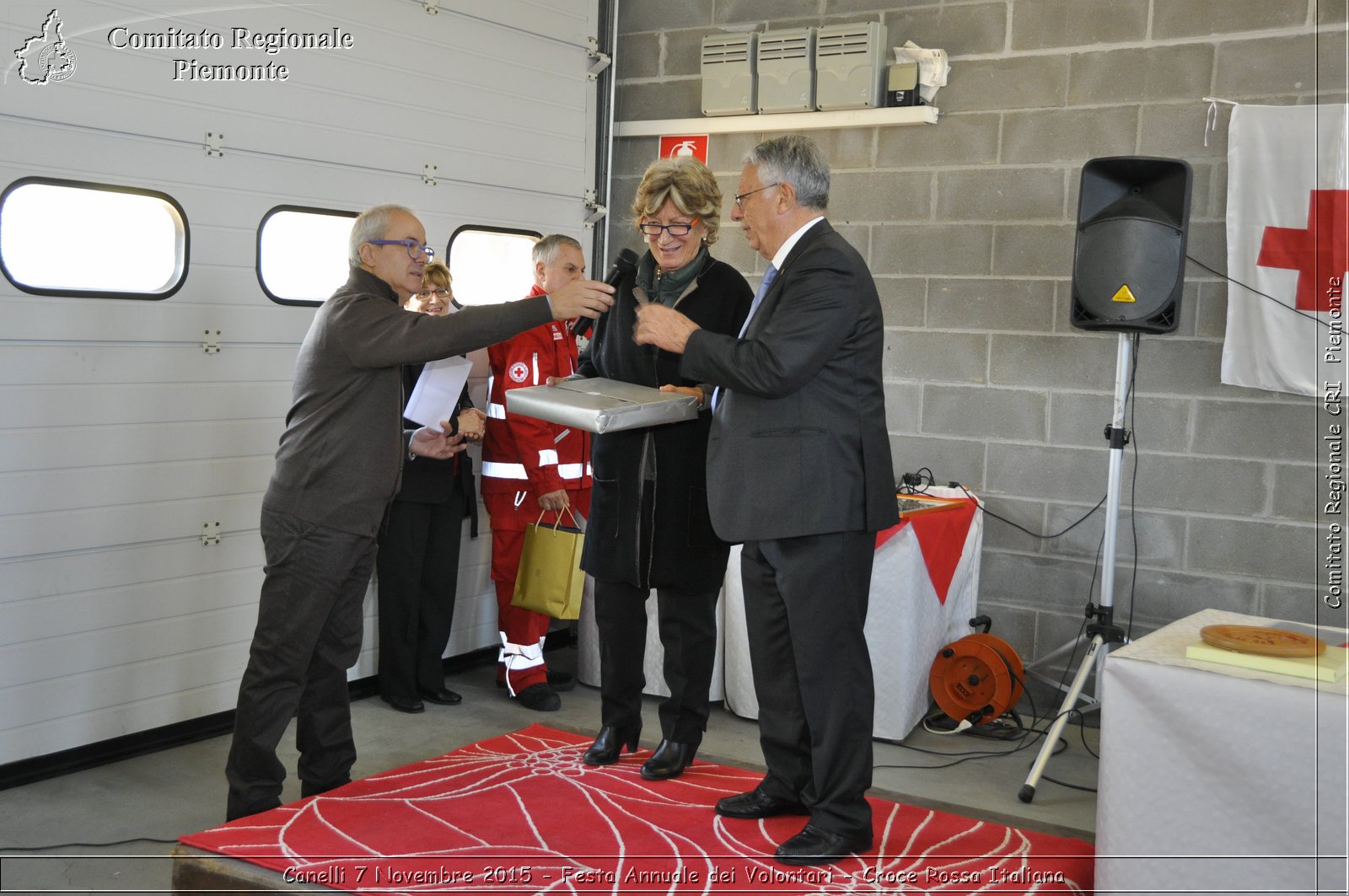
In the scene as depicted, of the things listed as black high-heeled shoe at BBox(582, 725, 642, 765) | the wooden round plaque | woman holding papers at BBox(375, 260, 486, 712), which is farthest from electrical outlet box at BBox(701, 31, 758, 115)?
the wooden round plaque

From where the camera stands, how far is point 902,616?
173 inches

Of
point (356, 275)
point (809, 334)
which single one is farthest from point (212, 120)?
point (809, 334)

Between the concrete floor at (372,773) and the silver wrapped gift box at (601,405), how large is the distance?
123cm

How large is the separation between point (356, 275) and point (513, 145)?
7.22 ft

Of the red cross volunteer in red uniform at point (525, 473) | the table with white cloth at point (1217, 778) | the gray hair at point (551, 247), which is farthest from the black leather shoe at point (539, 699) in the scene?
the table with white cloth at point (1217, 778)

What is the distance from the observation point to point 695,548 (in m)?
3.32

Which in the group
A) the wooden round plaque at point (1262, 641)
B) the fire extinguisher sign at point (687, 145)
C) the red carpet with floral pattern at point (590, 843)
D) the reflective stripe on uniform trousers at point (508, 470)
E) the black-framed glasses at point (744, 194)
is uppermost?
the fire extinguisher sign at point (687, 145)

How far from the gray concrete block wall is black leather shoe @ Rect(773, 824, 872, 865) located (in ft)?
8.24

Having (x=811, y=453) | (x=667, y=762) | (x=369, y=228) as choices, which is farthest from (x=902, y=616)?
(x=369, y=228)

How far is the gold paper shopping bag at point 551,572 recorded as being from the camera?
4.69 m

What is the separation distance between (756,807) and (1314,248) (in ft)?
10.1

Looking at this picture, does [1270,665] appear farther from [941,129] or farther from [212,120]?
[212,120]

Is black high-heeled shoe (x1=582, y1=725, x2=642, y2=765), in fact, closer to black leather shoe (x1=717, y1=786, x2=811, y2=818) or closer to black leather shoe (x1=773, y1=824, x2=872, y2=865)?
black leather shoe (x1=717, y1=786, x2=811, y2=818)

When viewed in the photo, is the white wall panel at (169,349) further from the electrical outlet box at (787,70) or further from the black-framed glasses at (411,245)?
the electrical outlet box at (787,70)
